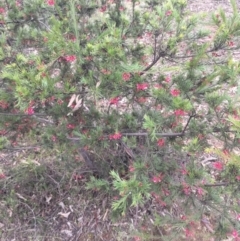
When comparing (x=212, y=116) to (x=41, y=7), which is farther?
(x=41, y=7)

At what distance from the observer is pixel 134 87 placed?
1.83 metres

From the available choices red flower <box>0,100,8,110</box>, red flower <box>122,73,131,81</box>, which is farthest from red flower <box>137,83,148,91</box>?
red flower <box>0,100,8,110</box>

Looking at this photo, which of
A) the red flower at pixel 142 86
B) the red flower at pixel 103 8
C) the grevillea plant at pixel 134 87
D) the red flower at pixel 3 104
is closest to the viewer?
the grevillea plant at pixel 134 87

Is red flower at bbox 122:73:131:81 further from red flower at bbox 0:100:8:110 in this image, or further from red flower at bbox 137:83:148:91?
red flower at bbox 0:100:8:110

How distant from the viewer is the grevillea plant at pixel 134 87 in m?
1.65

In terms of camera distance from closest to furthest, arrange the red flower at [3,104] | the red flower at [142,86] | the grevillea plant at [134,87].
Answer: the grevillea plant at [134,87] → the red flower at [142,86] → the red flower at [3,104]

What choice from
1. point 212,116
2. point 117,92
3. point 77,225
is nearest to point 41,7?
point 117,92

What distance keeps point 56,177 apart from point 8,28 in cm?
152

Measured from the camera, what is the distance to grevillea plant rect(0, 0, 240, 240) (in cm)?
165

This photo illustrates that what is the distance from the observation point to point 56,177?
336cm

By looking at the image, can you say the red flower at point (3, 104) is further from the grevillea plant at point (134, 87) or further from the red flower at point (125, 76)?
the red flower at point (125, 76)

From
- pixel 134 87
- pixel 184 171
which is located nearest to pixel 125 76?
pixel 134 87

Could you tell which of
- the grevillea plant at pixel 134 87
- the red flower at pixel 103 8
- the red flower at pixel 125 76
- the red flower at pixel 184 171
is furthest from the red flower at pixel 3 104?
the red flower at pixel 184 171

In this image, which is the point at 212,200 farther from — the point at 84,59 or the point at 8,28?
the point at 8,28
